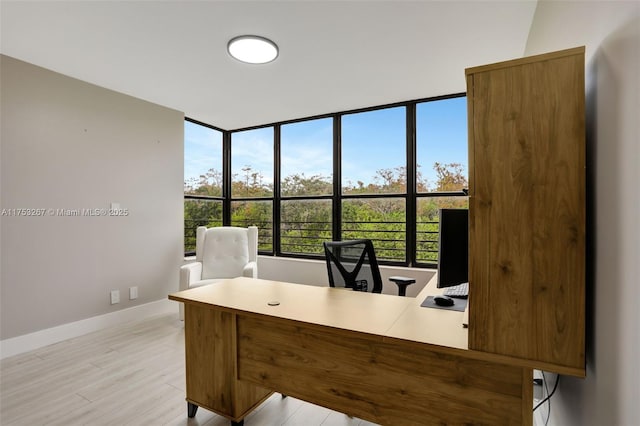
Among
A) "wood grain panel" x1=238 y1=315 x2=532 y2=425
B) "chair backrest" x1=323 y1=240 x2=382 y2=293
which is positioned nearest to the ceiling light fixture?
"chair backrest" x1=323 y1=240 x2=382 y2=293

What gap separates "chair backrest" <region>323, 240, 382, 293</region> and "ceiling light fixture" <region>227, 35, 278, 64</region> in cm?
165

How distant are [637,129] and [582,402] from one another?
0.96 meters

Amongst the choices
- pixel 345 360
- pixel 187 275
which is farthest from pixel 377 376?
pixel 187 275

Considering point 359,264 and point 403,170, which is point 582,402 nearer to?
point 359,264

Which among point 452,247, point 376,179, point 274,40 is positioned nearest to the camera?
point 452,247

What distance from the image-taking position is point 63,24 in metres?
2.22

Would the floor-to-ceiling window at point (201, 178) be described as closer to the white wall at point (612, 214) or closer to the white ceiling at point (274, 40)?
the white ceiling at point (274, 40)

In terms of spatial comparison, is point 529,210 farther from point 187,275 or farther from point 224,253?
point 224,253

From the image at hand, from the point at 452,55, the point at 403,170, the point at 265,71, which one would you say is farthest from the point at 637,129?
the point at 403,170

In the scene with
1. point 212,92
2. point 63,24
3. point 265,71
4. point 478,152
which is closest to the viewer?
point 478,152

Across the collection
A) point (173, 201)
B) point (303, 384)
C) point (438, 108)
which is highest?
point (438, 108)

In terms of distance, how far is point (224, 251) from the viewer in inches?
153

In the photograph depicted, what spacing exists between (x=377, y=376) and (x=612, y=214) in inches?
40.5

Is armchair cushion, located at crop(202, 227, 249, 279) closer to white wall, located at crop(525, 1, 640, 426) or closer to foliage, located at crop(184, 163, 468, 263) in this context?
foliage, located at crop(184, 163, 468, 263)
